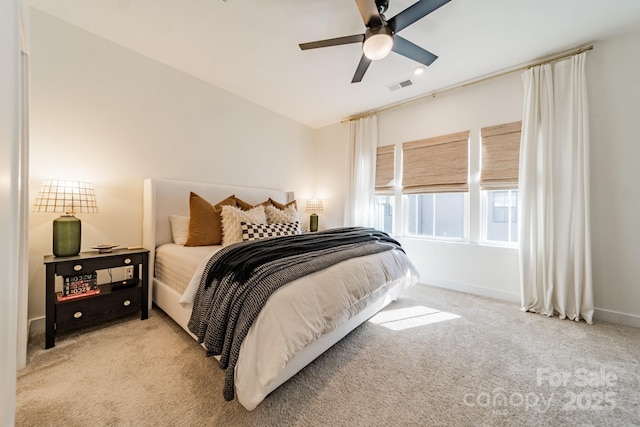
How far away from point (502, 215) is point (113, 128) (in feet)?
14.4

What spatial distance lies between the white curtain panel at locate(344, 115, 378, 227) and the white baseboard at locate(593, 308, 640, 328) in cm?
253

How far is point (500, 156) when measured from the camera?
279 cm

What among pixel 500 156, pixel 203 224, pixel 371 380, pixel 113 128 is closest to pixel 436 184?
pixel 500 156

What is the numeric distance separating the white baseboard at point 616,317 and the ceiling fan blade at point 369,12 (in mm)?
3316

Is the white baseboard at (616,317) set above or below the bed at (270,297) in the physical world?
below

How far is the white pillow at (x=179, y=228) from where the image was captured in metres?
2.49

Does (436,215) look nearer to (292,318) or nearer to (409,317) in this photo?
(409,317)

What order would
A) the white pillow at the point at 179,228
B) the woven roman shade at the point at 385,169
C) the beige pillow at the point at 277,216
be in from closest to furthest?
the white pillow at the point at 179,228 → the beige pillow at the point at 277,216 → the woven roman shade at the point at 385,169

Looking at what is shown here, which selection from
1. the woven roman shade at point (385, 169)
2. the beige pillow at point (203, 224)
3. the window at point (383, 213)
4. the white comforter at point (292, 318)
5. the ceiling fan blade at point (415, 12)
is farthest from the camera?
the window at point (383, 213)

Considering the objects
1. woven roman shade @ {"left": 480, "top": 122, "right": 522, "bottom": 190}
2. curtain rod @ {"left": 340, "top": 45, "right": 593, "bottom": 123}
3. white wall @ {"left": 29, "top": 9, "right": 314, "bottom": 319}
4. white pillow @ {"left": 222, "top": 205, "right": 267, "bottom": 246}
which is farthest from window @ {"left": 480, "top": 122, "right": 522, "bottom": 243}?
white wall @ {"left": 29, "top": 9, "right": 314, "bottom": 319}

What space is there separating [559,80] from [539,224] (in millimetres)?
1469

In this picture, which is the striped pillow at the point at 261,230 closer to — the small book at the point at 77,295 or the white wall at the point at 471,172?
the small book at the point at 77,295

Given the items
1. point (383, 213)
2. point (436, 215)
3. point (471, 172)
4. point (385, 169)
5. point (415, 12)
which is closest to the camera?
point (415, 12)

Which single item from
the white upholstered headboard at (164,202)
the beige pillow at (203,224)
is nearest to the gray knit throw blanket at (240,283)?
the beige pillow at (203,224)
